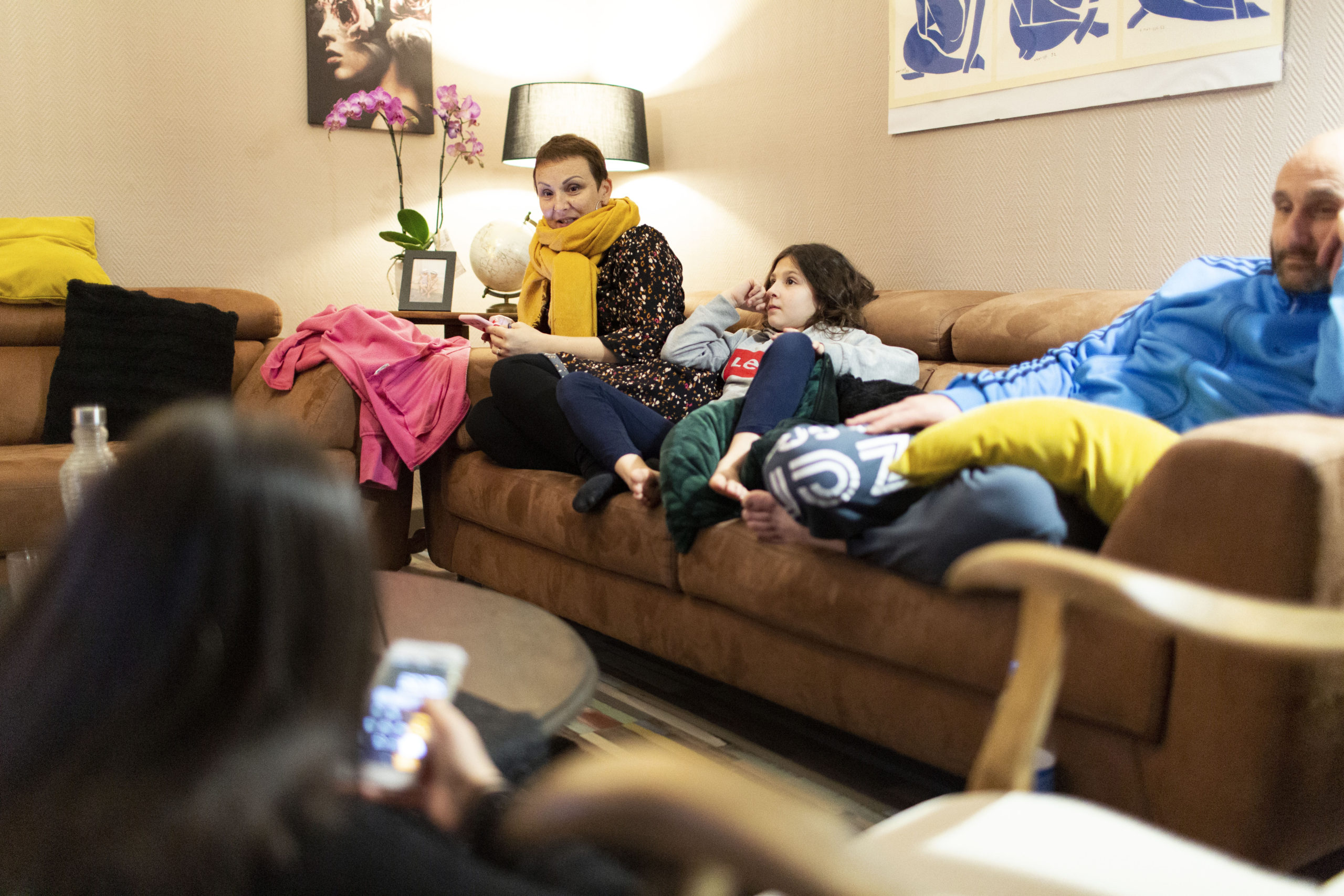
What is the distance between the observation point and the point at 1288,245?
148cm

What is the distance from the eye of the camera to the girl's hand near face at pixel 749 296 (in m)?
2.33

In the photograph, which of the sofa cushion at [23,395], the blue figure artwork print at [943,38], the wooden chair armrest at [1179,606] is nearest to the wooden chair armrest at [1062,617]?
the wooden chair armrest at [1179,606]

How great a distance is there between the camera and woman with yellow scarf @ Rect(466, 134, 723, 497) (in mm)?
2252

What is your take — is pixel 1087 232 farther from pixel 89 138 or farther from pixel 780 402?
pixel 89 138

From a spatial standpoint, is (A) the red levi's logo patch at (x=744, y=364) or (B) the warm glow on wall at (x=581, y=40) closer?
(A) the red levi's logo patch at (x=744, y=364)

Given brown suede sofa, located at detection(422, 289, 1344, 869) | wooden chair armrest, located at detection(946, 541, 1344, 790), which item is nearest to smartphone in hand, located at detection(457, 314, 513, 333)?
brown suede sofa, located at detection(422, 289, 1344, 869)

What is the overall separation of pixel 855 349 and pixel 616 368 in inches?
22.8

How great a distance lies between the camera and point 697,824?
1.14 feet

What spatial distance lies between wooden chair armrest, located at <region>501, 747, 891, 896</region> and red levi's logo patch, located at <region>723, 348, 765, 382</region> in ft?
6.04

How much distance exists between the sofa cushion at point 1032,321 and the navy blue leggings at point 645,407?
0.42 m

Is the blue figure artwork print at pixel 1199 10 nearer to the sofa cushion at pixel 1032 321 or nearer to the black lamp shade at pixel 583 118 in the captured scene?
the sofa cushion at pixel 1032 321

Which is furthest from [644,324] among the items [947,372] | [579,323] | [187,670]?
[187,670]

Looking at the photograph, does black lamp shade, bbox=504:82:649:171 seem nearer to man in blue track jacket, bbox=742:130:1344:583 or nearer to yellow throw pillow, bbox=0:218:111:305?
yellow throw pillow, bbox=0:218:111:305

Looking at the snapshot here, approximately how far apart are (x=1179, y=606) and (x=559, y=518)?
150 cm
